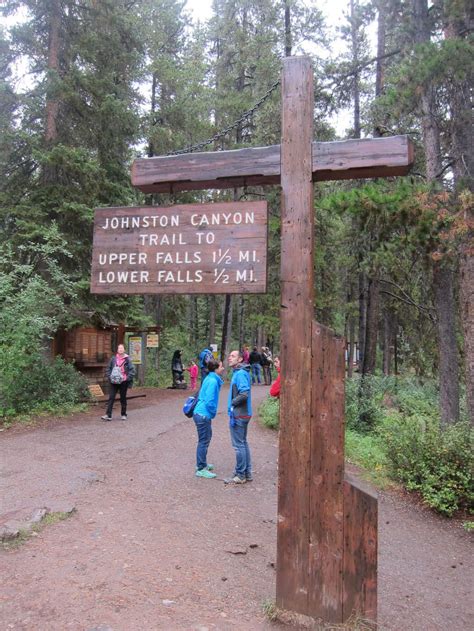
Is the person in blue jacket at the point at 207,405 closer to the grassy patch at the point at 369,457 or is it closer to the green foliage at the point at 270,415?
the grassy patch at the point at 369,457

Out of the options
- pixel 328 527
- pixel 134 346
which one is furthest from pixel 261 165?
pixel 134 346

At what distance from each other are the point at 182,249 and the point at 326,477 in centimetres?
209

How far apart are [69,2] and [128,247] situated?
14073mm

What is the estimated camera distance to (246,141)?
2508 cm

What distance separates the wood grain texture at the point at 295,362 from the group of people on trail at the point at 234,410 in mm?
3283

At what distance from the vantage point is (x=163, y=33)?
21859 mm

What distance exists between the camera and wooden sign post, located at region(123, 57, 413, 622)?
340 centimetres

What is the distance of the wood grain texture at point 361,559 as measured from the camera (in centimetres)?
337

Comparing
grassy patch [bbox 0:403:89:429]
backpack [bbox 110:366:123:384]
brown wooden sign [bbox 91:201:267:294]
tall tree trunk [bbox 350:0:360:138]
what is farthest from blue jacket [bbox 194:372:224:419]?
tall tree trunk [bbox 350:0:360:138]

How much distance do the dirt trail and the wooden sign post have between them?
600mm

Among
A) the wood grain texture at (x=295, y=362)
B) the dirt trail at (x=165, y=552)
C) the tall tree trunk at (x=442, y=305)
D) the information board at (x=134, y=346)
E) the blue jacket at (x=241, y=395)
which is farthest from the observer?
the information board at (x=134, y=346)

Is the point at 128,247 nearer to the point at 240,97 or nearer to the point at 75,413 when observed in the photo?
the point at 75,413

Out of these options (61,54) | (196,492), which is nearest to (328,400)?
(196,492)

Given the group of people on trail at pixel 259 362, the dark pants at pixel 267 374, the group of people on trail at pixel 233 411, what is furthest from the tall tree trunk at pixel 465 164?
the dark pants at pixel 267 374
